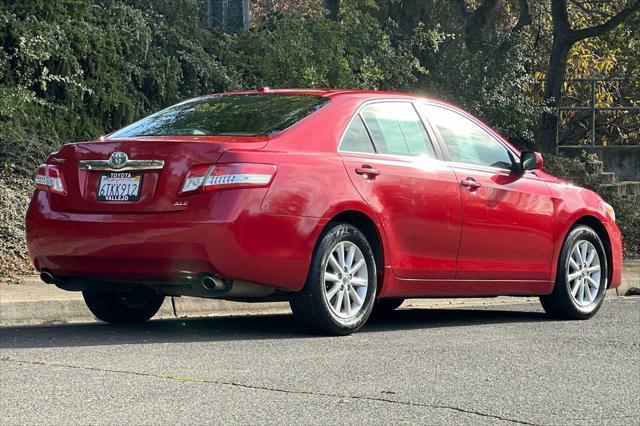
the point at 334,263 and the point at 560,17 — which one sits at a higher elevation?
the point at 560,17

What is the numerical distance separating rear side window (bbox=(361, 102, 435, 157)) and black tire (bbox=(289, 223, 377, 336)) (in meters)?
0.74

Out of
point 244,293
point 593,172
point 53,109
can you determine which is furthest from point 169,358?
point 593,172

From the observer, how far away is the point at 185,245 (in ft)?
24.5

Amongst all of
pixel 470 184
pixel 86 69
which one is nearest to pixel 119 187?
pixel 470 184

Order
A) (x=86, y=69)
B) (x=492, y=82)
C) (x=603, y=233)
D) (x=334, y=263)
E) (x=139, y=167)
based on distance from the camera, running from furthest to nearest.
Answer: (x=492, y=82) < (x=86, y=69) < (x=603, y=233) < (x=334, y=263) < (x=139, y=167)

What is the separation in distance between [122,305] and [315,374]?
8.83ft

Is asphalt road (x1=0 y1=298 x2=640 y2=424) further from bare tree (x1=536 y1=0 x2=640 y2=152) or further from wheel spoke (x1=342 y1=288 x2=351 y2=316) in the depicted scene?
bare tree (x1=536 y1=0 x2=640 y2=152)

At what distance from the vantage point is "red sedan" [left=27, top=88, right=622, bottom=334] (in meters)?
7.52

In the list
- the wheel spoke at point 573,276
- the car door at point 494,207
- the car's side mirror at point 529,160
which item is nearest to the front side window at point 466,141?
the car door at point 494,207

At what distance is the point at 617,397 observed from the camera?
20.6 ft

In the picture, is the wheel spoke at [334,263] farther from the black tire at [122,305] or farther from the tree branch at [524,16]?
the tree branch at [524,16]

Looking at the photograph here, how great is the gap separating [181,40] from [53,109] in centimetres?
243

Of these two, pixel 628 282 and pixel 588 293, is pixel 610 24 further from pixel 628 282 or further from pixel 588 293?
pixel 588 293

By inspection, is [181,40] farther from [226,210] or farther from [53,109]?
[226,210]
